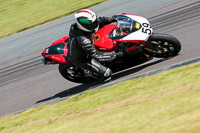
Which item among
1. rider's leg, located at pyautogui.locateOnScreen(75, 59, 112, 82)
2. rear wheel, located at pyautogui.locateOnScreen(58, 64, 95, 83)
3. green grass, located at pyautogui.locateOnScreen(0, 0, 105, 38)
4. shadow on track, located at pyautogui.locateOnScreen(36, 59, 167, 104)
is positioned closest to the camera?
rider's leg, located at pyautogui.locateOnScreen(75, 59, 112, 82)

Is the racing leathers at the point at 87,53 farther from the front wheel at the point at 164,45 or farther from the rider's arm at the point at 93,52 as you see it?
the front wheel at the point at 164,45

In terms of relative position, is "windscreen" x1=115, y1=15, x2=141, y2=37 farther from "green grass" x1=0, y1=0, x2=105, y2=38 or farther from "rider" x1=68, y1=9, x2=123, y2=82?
"green grass" x1=0, y1=0, x2=105, y2=38

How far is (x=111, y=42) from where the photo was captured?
662 cm

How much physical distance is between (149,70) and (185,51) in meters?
1.01

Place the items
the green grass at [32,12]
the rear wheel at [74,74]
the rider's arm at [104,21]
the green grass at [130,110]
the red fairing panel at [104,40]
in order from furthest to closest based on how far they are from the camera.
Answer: the green grass at [32,12]
the rear wheel at [74,74]
the rider's arm at [104,21]
the red fairing panel at [104,40]
the green grass at [130,110]

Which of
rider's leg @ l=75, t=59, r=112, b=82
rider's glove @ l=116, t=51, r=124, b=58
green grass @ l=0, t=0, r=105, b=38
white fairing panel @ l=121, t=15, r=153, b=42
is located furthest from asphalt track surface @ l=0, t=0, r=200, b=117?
green grass @ l=0, t=0, r=105, b=38

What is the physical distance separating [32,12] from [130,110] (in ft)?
38.5

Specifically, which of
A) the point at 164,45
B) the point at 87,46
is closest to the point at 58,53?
the point at 87,46

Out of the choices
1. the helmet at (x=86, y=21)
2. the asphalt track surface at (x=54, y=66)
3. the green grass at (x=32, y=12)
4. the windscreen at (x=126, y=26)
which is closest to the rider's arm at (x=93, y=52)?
the helmet at (x=86, y=21)

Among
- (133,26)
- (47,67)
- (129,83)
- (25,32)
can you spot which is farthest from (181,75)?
(25,32)

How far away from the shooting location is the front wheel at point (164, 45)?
6.46 metres

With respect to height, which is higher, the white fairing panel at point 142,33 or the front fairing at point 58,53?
the white fairing panel at point 142,33

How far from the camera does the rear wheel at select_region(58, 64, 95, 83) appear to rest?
7273mm

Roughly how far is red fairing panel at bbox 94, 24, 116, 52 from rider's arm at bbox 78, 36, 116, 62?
101 mm
